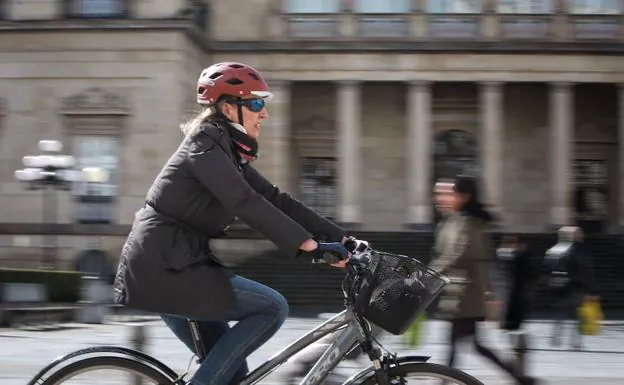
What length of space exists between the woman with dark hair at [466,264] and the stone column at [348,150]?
2513cm

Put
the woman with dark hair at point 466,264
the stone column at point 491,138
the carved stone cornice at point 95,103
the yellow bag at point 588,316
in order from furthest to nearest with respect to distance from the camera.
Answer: the stone column at point 491,138 < the carved stone cornice at point 95,103 < the yellow bag at point 588,316 < the woman with dark hair at point 466,264

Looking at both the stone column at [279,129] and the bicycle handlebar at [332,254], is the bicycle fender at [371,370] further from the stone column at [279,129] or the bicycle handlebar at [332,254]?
the stone column at [279,129]

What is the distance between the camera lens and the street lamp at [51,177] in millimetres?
23125

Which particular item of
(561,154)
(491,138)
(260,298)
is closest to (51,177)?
(491,138)

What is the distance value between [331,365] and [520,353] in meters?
3.90

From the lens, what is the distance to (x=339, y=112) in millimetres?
33688

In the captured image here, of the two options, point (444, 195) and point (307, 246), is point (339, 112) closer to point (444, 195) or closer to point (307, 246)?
point (444, 195)

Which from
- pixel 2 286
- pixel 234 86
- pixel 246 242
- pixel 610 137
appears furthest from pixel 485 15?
pixel 234 86

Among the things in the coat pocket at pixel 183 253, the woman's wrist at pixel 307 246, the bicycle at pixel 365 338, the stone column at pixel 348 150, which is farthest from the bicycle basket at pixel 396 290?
the stone column at pixel 348 150

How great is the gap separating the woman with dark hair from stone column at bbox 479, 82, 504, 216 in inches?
1009

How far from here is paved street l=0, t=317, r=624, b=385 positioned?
32.9 feet

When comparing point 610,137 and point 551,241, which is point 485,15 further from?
point 551,241

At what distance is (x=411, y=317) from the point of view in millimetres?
3959

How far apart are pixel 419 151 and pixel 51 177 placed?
14431 mm
